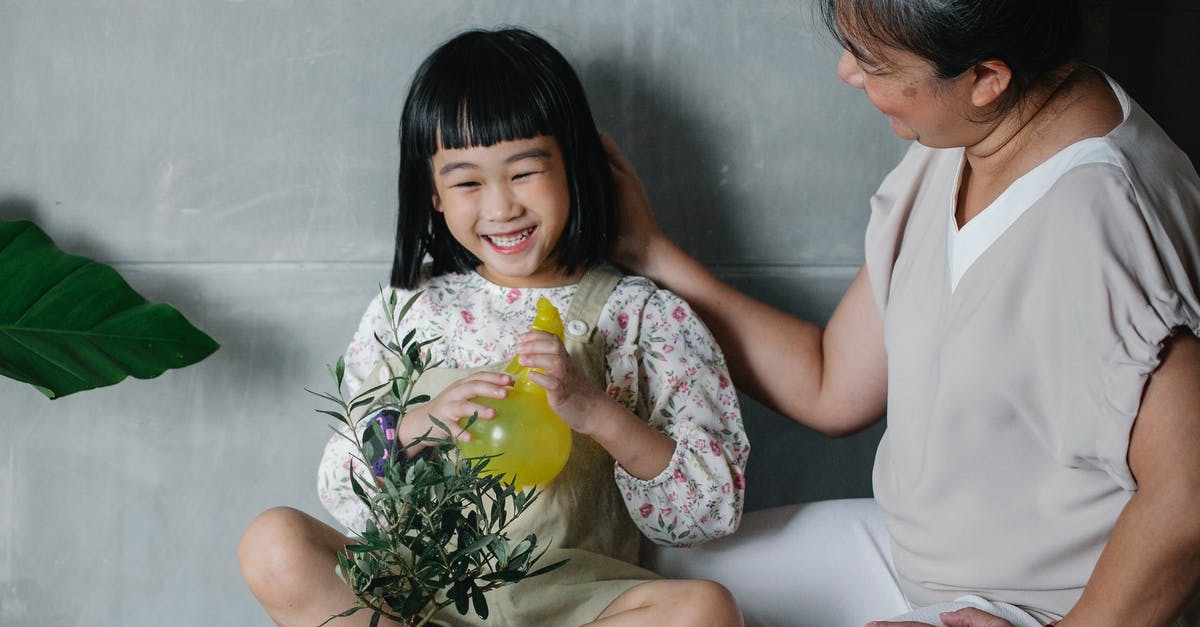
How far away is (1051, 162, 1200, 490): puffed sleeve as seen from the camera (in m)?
0.83

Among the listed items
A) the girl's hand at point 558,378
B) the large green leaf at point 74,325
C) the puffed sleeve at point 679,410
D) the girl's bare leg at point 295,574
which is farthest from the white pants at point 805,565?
the large green leaf at point 74,325

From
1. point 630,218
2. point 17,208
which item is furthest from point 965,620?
point 17,208

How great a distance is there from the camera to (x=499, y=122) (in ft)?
3.92

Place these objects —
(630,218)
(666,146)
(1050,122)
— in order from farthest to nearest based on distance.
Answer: (666,146), (630,218), (1050,122)

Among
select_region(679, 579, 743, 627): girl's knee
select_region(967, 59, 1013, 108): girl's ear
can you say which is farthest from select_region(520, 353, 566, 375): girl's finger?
select_region(967, 59, 1013, 108): girl's ear

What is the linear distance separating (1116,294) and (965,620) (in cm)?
33

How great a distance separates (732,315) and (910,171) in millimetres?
284

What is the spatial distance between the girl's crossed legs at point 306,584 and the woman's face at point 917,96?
0.48 meters

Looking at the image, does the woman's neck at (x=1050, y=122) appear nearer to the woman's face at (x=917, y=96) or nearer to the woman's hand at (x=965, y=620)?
the woman's face at (x=917, y=96)

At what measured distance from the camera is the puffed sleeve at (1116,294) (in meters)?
0.83

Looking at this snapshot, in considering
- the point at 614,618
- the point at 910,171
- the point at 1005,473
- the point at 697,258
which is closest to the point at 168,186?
the point at 697,258

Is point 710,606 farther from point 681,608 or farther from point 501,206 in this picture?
Answer: point 501,206

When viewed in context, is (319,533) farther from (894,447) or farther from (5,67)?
(5,67)

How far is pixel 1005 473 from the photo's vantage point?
0.98 meters
